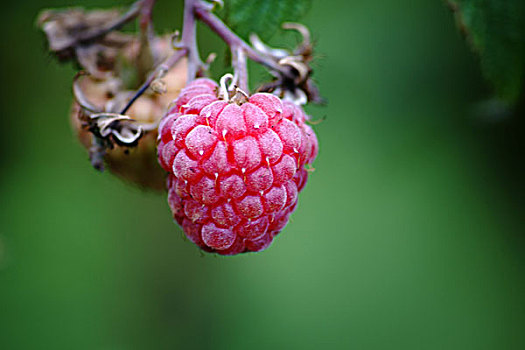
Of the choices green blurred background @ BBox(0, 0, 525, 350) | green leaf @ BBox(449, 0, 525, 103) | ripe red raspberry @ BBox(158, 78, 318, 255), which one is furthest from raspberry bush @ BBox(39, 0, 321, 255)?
green blurred background @ BBox(0, 0, 525, 350)

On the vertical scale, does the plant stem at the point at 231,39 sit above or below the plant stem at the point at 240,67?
above

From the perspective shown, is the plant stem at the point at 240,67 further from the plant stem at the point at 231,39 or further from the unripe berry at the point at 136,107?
the unripe berry at the point at 136,107

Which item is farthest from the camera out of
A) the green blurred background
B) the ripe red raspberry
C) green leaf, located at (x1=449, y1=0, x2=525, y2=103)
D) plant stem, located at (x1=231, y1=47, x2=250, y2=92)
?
the green blurred background

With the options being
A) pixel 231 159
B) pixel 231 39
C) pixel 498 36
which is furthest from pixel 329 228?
pixel 231 159

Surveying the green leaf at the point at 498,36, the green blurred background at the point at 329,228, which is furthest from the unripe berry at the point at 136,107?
the green blurred background at the point at 329,228

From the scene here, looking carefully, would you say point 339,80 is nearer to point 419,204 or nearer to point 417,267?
point 419,204

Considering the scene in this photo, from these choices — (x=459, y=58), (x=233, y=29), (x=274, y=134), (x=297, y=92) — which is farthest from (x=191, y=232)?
(x=459, y=58)

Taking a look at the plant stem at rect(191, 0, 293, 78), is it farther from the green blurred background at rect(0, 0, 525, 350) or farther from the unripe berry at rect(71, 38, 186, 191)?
the green blurred background at rect(0, 0, 525, 350)
